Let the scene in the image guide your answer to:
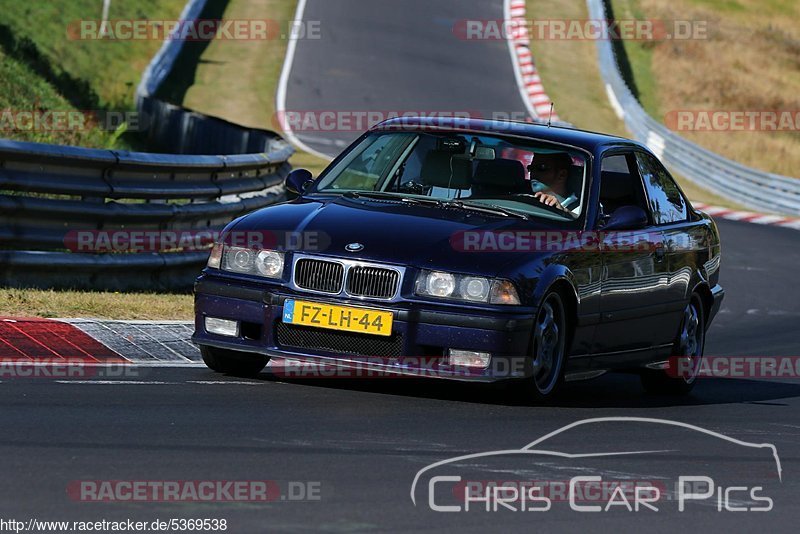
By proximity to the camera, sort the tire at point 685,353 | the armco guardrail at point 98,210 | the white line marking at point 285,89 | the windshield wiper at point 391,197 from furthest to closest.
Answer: the white line marking at point 285,89, the armco guardrail at point 98,210, the tire at point 685,353, the windshield wiper at point 391,197

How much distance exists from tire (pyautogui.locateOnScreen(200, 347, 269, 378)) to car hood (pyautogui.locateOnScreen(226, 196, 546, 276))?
0.72 meters

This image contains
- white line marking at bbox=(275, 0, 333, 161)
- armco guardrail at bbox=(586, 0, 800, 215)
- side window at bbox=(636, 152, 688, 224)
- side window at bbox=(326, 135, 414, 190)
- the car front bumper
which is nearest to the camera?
the car front bumper

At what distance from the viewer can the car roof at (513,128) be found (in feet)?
30.3

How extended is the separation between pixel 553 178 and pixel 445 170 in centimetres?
63

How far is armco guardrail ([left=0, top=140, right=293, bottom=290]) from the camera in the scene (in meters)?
11.0

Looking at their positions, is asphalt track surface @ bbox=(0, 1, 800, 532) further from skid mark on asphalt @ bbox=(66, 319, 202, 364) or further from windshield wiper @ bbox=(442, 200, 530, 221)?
windshield wiper @ bbox=(442, 200, 530, 221)

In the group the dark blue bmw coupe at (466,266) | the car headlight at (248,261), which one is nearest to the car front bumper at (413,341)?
the dark blue bmw coupe at (466,266)

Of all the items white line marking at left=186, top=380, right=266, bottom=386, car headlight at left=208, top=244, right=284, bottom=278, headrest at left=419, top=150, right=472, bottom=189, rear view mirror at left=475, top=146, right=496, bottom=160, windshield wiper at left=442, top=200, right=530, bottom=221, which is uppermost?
rear view mirror at left=475, top=146, right=496, bottom=160

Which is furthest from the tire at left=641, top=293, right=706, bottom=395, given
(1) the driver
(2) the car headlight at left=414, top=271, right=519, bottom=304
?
(2) the car headlight at left=414, top=271, right=519, bottom=304

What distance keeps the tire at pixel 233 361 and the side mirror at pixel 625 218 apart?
214cm

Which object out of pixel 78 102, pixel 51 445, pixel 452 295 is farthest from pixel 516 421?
pixel 78 102

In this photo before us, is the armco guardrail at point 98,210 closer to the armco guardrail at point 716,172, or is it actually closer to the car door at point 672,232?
the car door at point 672,232

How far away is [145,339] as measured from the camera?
31.5ft

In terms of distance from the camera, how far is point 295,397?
7887 mm
